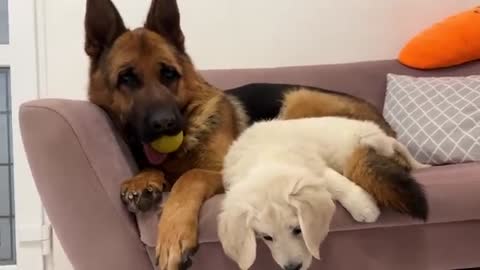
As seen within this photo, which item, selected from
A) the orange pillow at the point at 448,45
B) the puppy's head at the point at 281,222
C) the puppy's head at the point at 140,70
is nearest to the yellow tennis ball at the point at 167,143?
the puppy's head at the point at 140,70

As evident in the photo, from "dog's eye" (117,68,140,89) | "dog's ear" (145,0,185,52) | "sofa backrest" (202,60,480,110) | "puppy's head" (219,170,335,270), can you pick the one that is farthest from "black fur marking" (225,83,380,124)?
"puppy's head" (219,170,335,270)

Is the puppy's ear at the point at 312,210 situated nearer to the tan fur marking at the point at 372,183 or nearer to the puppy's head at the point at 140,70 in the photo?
the tan fur marking at the point at 372,183

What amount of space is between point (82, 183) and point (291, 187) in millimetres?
564

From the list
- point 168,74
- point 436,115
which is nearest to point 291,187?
point 168,74

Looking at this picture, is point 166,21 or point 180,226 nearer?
point 180,226

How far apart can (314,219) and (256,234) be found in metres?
0.12

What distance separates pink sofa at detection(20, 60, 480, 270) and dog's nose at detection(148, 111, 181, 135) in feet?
0.36

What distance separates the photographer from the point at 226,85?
252 cm

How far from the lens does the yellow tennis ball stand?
1841 mm

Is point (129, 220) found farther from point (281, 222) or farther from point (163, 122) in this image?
point (281, 222)

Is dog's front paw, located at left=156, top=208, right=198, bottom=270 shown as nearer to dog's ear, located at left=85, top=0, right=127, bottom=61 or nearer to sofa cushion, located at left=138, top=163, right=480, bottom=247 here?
sofa cushion, located at left=138, top=163, right=480, bottom=247

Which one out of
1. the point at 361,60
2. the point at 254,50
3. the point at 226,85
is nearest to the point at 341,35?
the point at 361,60

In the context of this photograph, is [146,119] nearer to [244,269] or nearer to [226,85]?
[244,269]

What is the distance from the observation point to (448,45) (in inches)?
A: 100
